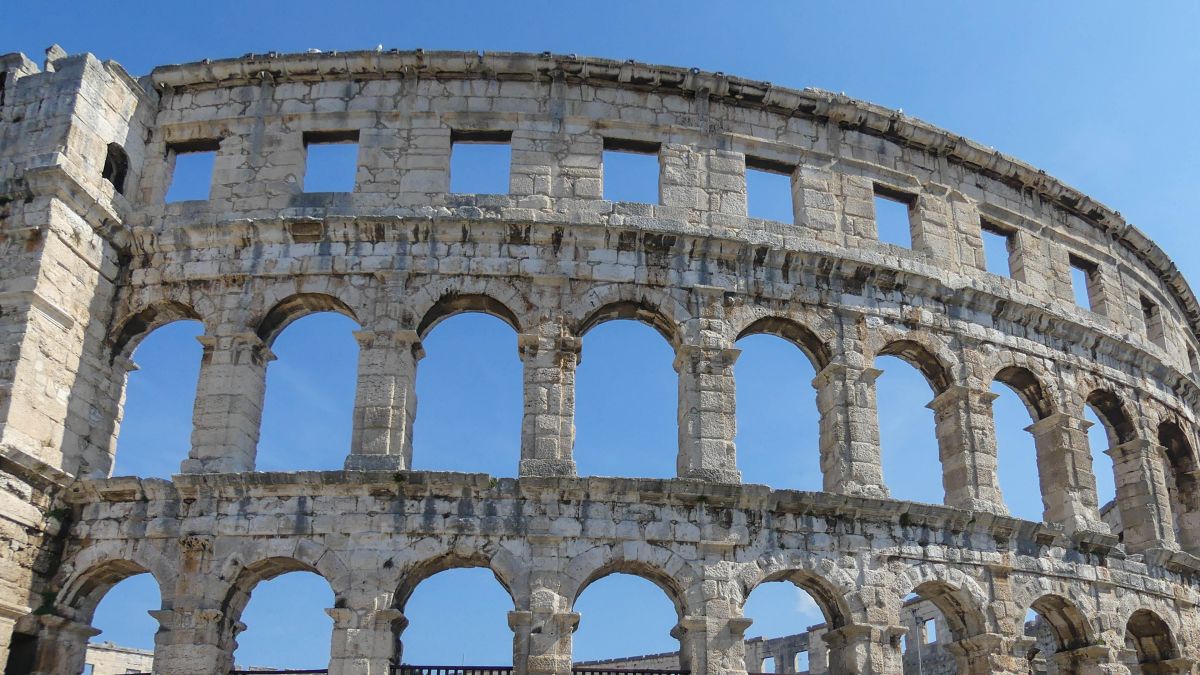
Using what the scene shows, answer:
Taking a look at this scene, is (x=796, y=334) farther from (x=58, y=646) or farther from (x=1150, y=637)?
(x=58, y=646)

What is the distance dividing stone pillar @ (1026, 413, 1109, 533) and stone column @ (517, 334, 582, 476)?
6.91m

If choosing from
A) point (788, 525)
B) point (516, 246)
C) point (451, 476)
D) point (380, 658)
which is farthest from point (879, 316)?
point (380, 658)

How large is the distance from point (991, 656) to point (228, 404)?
9.57m

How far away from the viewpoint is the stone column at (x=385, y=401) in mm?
13156

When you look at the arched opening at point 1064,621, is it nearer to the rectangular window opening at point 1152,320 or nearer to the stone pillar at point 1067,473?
the stone pillar at point 1067,473

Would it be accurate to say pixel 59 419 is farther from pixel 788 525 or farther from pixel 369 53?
pixel 788 525

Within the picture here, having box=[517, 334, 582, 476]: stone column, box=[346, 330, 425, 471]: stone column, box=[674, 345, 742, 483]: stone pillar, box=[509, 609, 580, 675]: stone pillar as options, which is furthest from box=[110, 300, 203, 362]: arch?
box=[674, 345, 742, 483]: stone pillar

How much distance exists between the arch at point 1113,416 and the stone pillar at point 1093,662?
3747 mm

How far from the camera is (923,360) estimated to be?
15.5 meters

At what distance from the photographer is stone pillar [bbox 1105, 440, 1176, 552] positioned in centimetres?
1627

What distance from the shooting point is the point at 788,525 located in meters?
13.3

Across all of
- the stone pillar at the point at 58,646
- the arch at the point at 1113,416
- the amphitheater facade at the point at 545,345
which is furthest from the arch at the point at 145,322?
the arch at the point at 1113,416

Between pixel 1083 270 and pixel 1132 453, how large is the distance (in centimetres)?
330

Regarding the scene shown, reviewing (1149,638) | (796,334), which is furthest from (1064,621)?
(796,334)
